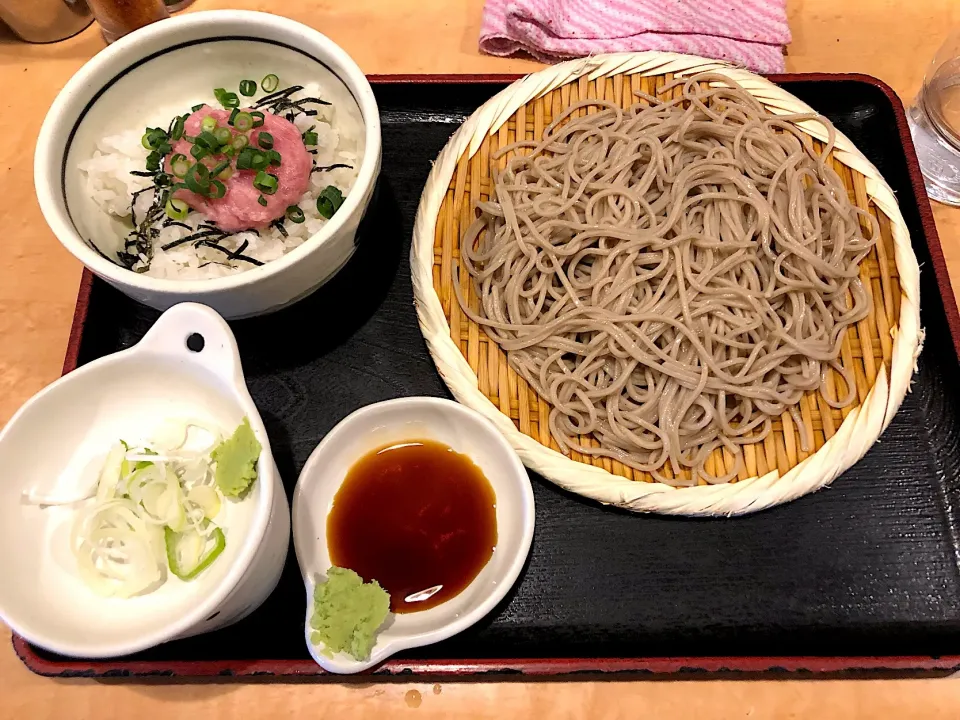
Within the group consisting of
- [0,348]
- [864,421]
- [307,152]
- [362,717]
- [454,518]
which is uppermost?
[307,152]

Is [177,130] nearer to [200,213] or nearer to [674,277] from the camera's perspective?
[200,213]

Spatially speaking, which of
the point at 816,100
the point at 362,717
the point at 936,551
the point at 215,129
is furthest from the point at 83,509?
the point at 816,100

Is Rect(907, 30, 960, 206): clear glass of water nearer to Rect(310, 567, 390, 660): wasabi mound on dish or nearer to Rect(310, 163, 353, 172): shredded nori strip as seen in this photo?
Rect(310, 163, 353, 172): shredded nori strip

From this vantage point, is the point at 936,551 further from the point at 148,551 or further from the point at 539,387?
the point at 148,551

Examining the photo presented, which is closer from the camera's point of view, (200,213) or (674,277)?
(200,213)

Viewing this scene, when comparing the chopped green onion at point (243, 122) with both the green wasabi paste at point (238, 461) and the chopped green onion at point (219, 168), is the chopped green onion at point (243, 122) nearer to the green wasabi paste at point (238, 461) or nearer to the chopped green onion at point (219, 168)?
the chopped green onion at point (219, 168)

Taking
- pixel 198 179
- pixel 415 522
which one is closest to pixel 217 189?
pixel 198 179
